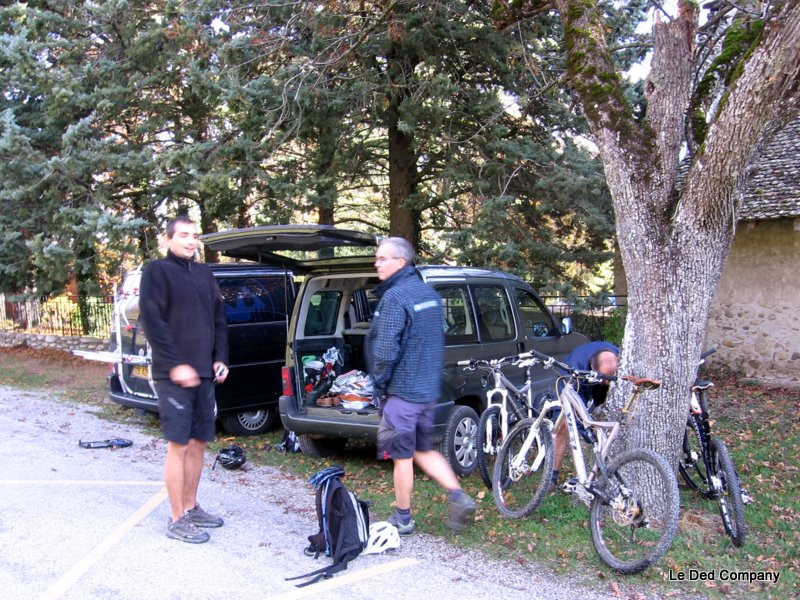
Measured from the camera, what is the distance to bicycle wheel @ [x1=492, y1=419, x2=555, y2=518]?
526cm

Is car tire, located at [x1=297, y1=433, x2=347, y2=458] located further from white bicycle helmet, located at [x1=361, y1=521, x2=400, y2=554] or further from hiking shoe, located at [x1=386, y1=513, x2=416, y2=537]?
white bicycle helmet, located at [x1=361, y1=521, x2=400, y2=554]

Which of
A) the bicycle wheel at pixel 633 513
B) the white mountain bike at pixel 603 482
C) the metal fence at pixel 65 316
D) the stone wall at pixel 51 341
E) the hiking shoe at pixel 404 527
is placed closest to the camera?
the bicycle wheel at pixel 633 513

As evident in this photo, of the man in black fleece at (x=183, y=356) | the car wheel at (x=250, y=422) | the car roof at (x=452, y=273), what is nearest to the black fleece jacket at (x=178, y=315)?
the man in black fleece at (x=183, y=356)

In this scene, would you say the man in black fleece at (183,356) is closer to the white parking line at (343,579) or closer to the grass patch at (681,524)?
the white parking line at (343,579)

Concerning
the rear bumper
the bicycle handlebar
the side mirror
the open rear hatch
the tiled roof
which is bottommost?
the rear bumper

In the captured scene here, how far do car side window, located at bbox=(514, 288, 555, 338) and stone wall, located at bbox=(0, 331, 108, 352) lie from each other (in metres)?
11.3

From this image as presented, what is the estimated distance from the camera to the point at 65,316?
17156 millimetres

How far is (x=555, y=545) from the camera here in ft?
15.8

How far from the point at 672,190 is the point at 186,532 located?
4.24 meters

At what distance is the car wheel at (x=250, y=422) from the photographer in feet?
27.5

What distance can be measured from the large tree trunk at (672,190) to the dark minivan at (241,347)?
171 inches

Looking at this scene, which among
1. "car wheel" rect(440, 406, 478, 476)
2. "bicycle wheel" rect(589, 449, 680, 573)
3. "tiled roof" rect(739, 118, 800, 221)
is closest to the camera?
"bicycle wheel" rect(589, 449, 680, 573)

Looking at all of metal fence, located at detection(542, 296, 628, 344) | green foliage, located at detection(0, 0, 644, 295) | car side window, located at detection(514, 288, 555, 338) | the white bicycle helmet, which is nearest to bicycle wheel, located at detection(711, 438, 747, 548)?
the white bicycle helmet

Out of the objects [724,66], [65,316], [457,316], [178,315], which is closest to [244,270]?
[457,316]
